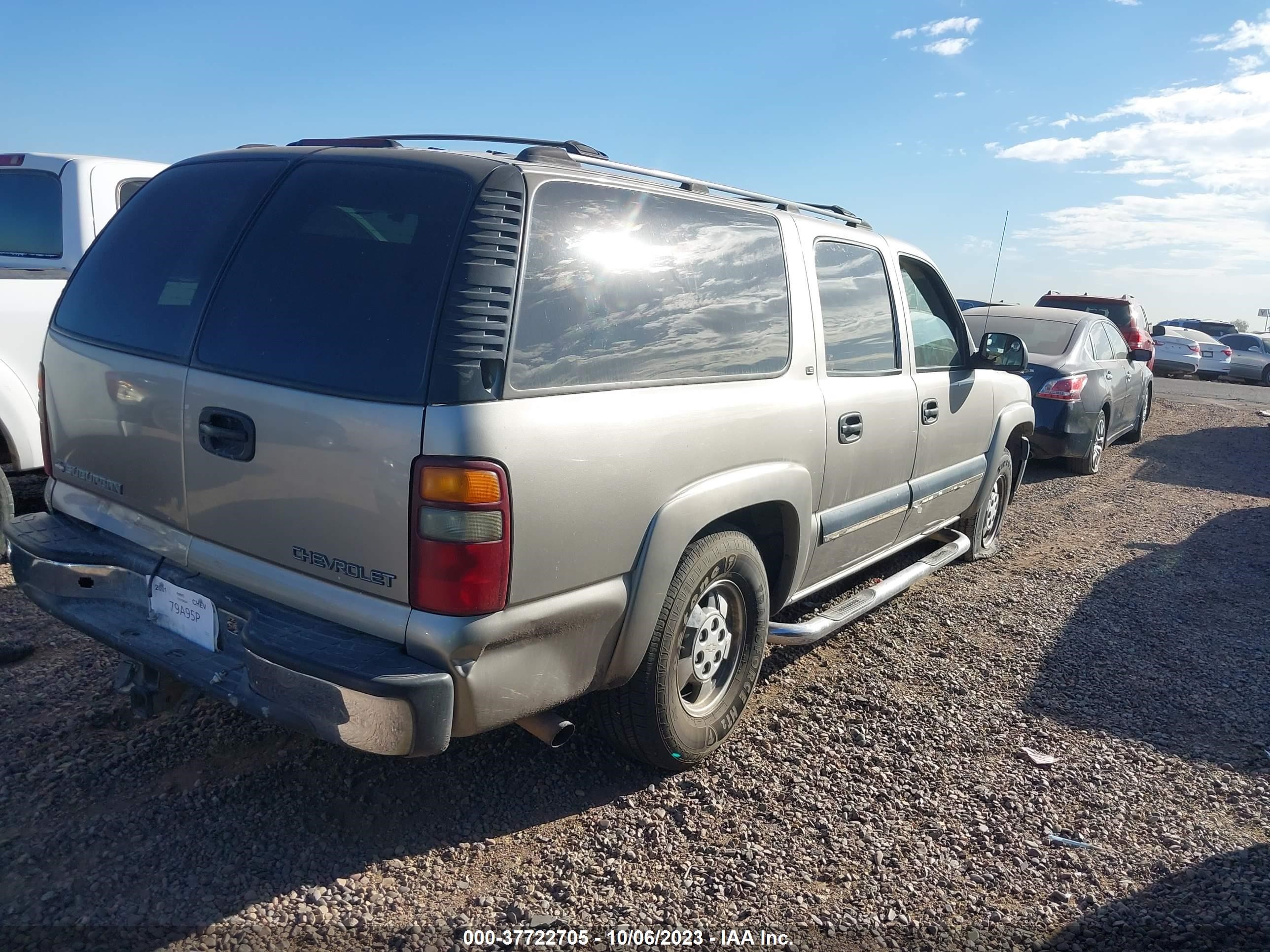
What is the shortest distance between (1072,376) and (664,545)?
706 centimetres

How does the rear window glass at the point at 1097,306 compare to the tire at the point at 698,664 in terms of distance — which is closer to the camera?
the tire at the point at 698,664

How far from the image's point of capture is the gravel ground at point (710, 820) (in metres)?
2.52

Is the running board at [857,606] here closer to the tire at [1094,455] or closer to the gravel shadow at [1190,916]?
the gravel shadow at [1190,916]

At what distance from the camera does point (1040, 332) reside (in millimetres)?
9094

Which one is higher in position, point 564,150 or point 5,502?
point 564,150

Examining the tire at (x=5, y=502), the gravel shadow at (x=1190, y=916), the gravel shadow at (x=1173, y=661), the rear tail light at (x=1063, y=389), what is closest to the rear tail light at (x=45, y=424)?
the tire at (x=5, y=502)

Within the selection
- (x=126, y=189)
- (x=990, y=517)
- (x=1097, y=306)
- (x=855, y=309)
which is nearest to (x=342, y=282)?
(x=855, y=309)

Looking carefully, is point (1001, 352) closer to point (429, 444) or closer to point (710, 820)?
point (710, 820)

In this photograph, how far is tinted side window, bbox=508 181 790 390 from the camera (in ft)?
8.12

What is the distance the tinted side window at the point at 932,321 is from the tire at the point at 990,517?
1.01 meters

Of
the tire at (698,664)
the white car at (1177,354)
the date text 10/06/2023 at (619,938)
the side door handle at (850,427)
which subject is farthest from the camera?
the white car at (1177,354)

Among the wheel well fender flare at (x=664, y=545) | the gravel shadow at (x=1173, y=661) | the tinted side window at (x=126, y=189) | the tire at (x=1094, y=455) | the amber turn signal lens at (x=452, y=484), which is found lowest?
the gravel shadow at (x=1173, y=661)

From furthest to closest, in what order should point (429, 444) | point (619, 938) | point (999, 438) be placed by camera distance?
point (999, 438) < point (619, 938) < point (429, 444)

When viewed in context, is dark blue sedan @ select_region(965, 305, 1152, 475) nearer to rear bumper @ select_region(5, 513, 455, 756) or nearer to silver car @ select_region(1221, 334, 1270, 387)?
rear bumper @ select_region(5, 513, 455, 756)
